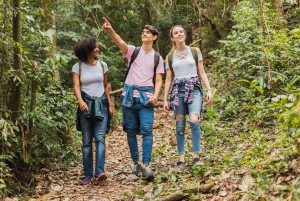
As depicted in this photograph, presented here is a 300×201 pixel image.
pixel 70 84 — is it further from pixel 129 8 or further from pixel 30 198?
pixel 30 198

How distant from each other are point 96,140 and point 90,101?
1.83 feet

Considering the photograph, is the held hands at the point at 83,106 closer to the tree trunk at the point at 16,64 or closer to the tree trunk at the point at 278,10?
the tree trunk at the point at 16,64

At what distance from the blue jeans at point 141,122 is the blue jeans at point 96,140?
0.34 m

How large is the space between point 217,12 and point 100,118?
408 inches

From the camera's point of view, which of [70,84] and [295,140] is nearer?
[295,140]

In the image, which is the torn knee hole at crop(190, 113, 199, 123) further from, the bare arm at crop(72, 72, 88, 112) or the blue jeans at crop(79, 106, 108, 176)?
the bare arm at crop(72, 72, 88, 112)

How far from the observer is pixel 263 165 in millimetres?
3805

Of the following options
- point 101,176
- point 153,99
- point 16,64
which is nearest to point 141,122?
point 153,99

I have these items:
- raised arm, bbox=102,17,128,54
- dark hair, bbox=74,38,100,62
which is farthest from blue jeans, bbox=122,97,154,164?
dark hair, bbox=74,38,100,62

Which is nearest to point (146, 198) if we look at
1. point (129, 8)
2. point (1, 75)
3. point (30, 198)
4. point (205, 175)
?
point (205, 175)

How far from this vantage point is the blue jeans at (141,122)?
5.25 metres

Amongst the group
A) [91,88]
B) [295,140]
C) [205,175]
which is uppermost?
[91,88]

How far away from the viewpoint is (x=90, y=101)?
17.3 feet

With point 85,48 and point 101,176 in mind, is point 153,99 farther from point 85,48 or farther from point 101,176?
point 101,176
